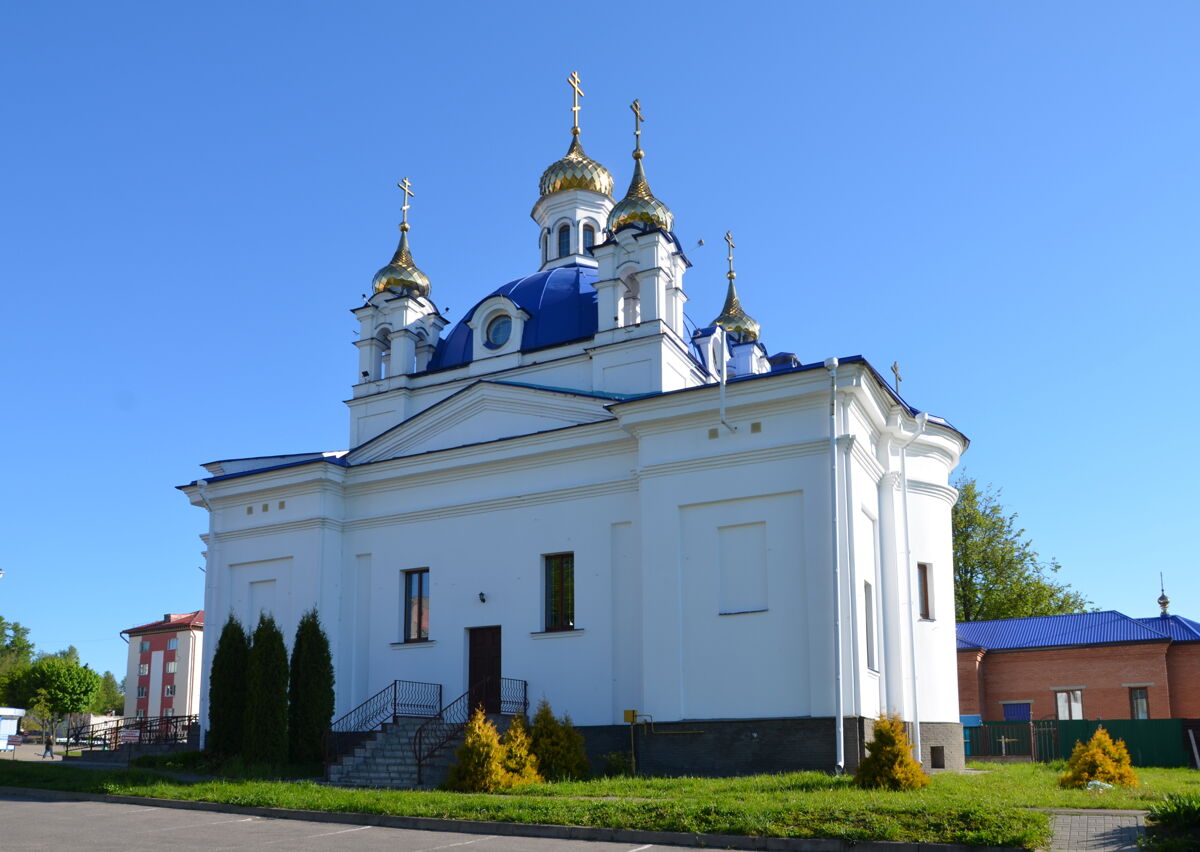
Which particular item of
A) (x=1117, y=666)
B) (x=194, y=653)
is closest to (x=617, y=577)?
(x=1117, y=666)

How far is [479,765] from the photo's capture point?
17438 millimetres

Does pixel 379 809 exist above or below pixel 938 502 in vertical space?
below

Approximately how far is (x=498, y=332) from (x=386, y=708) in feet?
29.2

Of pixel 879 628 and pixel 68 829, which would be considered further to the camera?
pixel 879 628

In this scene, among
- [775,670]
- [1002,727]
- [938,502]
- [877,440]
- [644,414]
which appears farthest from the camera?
[1002,727]

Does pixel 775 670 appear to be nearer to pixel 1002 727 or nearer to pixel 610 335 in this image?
pixel 610 335

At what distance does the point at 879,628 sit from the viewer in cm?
2067

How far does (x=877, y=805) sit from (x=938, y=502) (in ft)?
37.5

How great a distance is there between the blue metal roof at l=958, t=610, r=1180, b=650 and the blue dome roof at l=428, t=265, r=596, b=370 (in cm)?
1538

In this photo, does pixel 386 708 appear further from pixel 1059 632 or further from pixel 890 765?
pixel 1059 632

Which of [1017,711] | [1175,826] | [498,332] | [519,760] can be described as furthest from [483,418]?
[1017,711]

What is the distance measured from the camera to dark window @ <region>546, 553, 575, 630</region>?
22000 millimetres

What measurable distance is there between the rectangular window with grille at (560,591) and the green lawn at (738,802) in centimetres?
453

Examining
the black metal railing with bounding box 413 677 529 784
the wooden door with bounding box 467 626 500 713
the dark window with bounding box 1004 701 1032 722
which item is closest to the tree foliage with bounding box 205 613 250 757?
the black metal railing with bounding box 413 677 529 784
